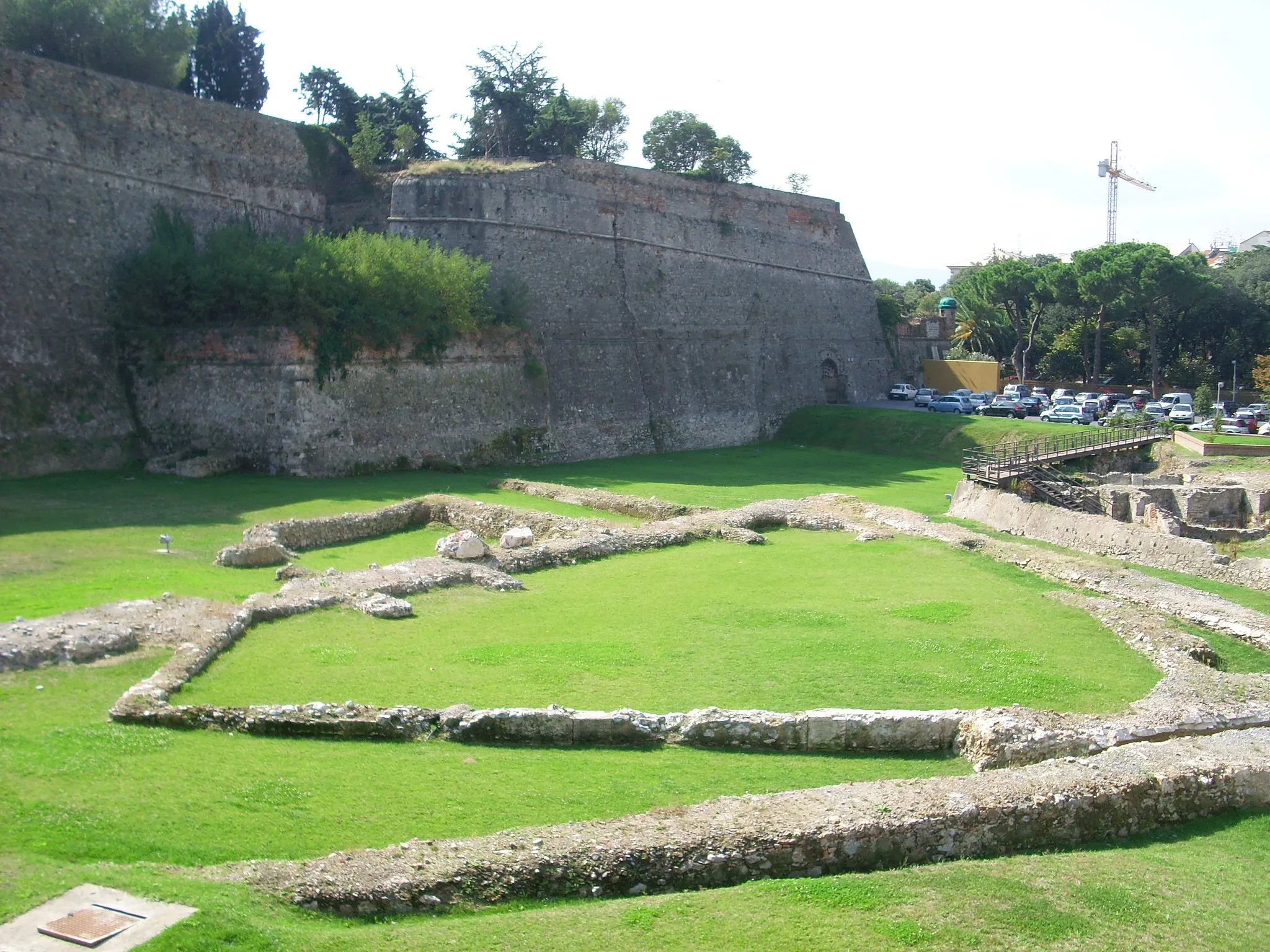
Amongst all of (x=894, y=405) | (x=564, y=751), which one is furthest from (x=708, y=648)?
(x=894, y=405)

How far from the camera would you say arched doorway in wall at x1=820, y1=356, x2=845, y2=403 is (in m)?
41.8

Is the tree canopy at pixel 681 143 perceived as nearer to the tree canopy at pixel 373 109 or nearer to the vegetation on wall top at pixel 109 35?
the tree canopy at pixel 373 109

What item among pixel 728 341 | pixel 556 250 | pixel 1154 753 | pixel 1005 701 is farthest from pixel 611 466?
pixel 1154 753

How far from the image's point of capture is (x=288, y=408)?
2303cm

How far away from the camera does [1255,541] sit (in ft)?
64.5

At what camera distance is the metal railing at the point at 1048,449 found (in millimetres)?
24234

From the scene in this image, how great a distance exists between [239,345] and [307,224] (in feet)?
24.7

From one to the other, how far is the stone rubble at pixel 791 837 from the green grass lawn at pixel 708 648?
7.36 ft

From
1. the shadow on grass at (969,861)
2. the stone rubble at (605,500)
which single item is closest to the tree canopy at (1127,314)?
the stone rubble at (605,500)

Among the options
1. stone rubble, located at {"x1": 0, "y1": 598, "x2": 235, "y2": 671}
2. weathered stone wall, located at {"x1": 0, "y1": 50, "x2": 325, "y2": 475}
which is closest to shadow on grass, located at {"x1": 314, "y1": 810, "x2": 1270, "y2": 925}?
stone rubble, located at {"x1": 0, "y1": 598, "x2": 235, "y2": 671}

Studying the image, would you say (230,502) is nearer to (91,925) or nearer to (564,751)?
(564,751)

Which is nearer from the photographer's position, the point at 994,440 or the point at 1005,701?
the point at 1005,701

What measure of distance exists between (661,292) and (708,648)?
24.3m

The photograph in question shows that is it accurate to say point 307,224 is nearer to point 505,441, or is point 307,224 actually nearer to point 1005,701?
point 505,441
